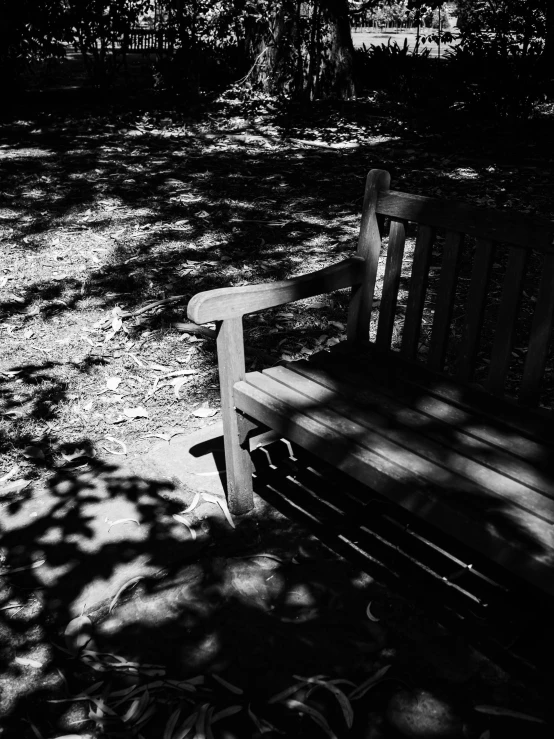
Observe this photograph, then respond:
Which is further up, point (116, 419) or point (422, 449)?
point (422, 449)

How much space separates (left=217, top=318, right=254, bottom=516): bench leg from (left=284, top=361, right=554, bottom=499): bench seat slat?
0.28 meters

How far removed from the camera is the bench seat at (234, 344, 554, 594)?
7.06ft

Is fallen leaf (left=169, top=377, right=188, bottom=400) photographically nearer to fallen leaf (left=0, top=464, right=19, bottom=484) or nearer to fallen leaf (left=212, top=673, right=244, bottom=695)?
fallen leaf (left=0, top=464, right=19, bottom=484)

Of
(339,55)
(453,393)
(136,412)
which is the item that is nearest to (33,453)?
(136,412)

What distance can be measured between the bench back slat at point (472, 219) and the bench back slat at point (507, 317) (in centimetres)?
6

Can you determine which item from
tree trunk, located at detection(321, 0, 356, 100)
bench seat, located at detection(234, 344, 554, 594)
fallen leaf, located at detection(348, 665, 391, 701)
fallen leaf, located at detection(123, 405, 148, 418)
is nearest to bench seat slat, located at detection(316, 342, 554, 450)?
bench seat, located at detection(234, 344, 554, 594)

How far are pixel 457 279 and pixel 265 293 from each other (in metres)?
0.79


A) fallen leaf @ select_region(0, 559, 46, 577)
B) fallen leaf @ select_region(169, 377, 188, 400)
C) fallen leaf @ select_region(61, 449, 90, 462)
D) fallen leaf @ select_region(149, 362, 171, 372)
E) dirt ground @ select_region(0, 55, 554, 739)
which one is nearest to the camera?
dirt ground @ select_region(0, 55, 554, 739)

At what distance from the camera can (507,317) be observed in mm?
2758

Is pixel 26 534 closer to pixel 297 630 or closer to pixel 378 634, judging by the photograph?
pixel 297 630

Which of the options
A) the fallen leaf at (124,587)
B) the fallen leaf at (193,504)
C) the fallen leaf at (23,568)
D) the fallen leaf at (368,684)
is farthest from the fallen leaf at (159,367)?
the fallen leaf at (368,684)

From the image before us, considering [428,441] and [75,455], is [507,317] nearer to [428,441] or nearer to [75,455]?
[428,441]

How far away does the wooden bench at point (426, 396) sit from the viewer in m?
2.25

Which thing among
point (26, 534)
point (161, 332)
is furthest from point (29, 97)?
point (26, 534)
